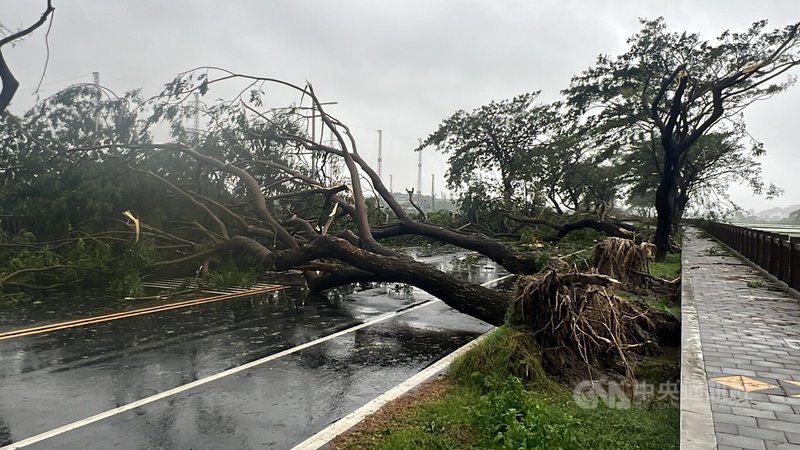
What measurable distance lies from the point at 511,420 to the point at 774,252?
10242mm

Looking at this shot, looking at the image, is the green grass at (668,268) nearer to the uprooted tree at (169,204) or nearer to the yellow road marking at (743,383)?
the uprooted tree at (169,204)

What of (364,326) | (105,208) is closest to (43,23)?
(105,208)

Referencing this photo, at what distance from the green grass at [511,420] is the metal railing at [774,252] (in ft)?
21.4

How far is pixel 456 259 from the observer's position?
18.6m

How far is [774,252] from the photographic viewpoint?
1122 centimetres

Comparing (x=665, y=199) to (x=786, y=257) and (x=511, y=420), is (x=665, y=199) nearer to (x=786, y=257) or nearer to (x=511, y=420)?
(x=786, y=257)

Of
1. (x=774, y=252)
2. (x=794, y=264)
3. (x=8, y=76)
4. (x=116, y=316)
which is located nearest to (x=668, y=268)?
(x=774, y=252)

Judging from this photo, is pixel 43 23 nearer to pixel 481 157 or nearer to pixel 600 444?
pixel 600 444

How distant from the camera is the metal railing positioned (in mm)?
9188

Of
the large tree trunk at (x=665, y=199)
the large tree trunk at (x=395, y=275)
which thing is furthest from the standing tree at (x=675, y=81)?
the large tree trunk at (x=395, y=275)

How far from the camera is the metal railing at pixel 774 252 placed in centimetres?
919

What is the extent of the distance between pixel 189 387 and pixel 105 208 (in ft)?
28.0

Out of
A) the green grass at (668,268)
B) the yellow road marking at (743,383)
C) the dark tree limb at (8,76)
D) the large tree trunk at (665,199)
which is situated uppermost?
the dark tree limb at (8,76)

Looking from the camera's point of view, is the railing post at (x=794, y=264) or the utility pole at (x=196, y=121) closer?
the railing post at (x=794, y=264)
